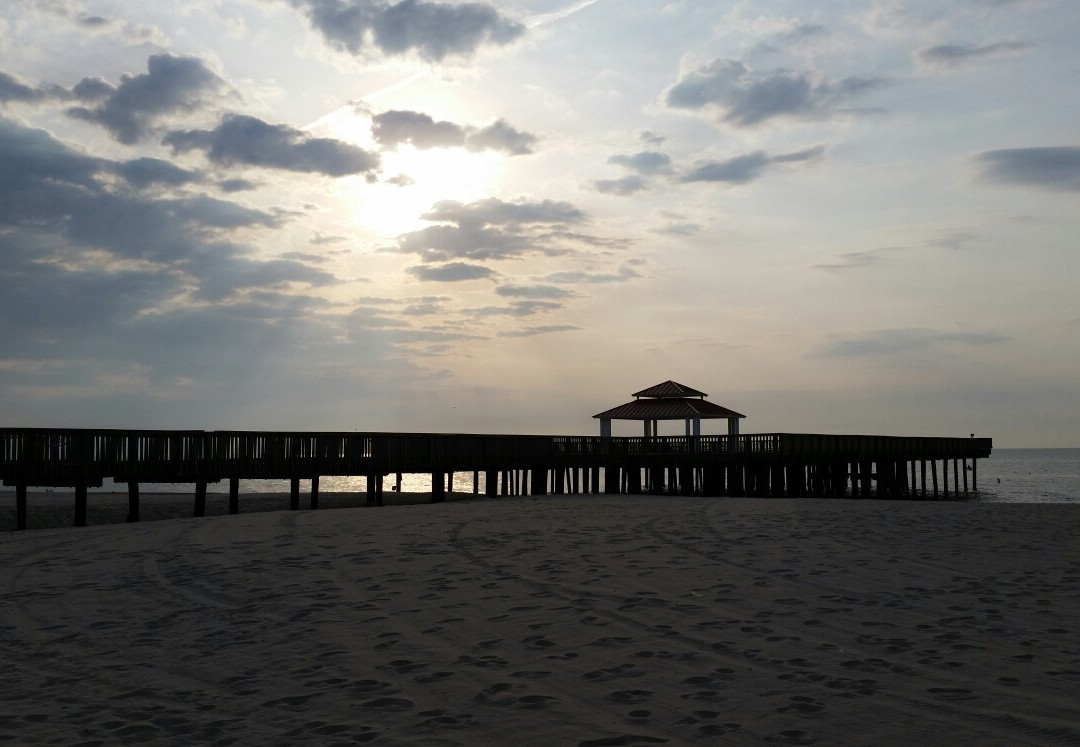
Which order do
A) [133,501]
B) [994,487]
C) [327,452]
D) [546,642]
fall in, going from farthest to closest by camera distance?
[994,487] < [327,452] < [133,501] < [546,642]

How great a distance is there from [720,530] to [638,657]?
776cm

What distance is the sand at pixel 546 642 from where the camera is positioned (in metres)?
4.74

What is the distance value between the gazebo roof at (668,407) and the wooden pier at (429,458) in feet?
3.25

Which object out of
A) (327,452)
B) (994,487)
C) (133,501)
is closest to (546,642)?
(133,501)

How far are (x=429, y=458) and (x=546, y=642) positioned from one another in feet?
70.7

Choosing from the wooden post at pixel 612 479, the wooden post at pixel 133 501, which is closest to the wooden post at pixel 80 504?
the wooden post at pixel 133 501

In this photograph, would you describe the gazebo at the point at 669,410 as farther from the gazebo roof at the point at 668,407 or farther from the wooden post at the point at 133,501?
the wooden post at the point at 133,501

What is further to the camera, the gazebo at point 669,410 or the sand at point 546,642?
the gazebo at point 669,410

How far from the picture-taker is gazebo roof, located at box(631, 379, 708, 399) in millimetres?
37312

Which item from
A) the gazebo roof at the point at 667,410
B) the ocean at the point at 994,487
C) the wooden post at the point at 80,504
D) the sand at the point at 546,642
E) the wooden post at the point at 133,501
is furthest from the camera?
the ocean at the point at 994,487

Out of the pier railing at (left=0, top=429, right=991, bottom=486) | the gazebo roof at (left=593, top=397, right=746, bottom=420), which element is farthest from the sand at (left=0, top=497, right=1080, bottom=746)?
the gazebo roof at (left=593, top=397, right=746, bottom=420)

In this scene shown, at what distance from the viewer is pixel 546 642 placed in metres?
6.50

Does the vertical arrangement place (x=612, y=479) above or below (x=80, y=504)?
below

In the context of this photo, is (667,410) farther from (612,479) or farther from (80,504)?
(80,504)
